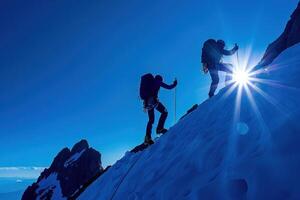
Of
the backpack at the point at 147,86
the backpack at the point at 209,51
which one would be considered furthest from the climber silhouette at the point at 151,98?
the backpack at the point at 209,51

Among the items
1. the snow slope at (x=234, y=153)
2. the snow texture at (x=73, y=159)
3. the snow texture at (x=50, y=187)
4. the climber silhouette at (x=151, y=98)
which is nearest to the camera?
the snow slope at (x=234, y=153)

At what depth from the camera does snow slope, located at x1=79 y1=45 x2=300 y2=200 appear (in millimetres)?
4805

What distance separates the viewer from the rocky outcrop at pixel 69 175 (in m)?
104

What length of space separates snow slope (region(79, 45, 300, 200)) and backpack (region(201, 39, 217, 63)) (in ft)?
9.26

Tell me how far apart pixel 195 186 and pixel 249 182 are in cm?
148

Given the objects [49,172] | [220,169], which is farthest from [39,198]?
[220,169]

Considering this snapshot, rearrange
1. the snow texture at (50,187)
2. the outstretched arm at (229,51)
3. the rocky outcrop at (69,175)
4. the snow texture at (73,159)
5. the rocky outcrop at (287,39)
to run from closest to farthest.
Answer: the outstretched arm at (229,51) → the rocky outcrop at (287,39) → the rocky outcrop at (69,175) → the snow texture at (50,187) → the snow texture at (73,159)

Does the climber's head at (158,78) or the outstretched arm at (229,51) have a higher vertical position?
the outstretched arm at (229,51)

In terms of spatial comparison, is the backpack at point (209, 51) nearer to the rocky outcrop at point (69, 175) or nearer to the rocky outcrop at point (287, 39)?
the rocky outcrop at point (287, 39)

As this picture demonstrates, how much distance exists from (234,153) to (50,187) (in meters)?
114

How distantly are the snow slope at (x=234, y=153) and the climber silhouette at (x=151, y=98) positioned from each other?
226 centimetres

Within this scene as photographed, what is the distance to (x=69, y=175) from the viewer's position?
107 metres

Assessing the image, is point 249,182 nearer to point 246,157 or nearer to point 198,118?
point 246,157

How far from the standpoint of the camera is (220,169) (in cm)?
601
